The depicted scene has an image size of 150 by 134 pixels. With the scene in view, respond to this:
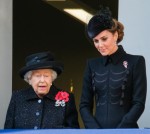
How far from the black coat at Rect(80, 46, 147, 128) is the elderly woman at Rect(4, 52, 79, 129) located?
0.66 feet

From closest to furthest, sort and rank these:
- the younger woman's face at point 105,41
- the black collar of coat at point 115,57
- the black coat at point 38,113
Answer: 1. the younger woman's face at point 105,41
2. the black collar of coat at point 115,57
3. the black coat at point 38,113

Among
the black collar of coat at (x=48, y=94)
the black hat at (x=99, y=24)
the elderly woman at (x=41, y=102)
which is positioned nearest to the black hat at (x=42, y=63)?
the elderly woman at (x=41, y=102)

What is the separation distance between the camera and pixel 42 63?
3.73 m

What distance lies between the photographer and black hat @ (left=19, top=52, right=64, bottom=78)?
373 cm

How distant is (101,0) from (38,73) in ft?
15.4

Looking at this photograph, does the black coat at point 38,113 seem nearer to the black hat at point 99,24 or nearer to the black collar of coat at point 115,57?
the black collar of coat at point 115,57

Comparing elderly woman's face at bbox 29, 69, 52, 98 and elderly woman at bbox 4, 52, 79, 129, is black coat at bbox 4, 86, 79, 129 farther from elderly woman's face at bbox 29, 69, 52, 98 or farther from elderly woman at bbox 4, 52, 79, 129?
elderly woman's face at bbox 29, 69, 52, 98

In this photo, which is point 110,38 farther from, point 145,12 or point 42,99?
point 145,12

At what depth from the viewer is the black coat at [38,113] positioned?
3820mm

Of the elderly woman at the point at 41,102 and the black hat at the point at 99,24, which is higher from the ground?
the black hat at the point at 99,24

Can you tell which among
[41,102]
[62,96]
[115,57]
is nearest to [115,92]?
[115,57]

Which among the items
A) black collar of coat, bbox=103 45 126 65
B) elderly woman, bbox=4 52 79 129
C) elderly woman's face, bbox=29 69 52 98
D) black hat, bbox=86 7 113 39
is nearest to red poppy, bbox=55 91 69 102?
elderly woman, bbox=4 52 79 129

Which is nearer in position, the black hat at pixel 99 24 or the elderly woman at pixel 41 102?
the black hat at pixel 99 24

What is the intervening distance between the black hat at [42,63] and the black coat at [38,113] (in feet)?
0.60
